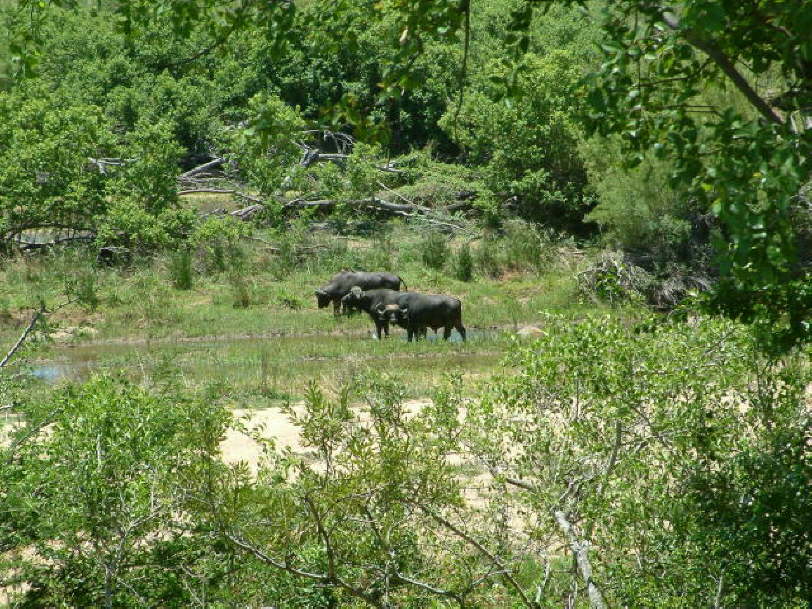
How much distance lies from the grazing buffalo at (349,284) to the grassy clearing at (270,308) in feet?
1.61

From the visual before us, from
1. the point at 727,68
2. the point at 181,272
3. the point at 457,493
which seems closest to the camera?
the point at 727,68

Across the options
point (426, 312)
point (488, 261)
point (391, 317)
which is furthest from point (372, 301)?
point (488, 261)

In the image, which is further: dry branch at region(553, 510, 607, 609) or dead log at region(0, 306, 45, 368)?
dead log at region(0, 306, 45, 368)

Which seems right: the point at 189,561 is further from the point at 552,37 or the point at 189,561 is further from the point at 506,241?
the point at 552,37

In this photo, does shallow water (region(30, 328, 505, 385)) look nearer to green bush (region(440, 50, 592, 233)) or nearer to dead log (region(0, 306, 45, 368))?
green bush (region(440, 50, 592, 233))

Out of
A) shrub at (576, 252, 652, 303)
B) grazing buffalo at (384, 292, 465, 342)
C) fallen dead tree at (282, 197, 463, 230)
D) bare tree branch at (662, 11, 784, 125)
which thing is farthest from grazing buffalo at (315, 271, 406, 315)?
bare tree branch at (662, 11, 784, 125)

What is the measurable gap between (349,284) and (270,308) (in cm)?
188

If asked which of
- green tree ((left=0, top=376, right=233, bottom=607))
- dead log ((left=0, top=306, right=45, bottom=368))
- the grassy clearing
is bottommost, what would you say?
the grassy clearing

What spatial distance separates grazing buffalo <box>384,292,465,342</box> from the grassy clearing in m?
0.44

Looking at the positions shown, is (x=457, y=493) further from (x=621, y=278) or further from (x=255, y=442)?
(x=621, y=278)

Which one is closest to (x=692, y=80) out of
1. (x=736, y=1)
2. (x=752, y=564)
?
(x=736, y=1)

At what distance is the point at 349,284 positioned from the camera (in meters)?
24.4

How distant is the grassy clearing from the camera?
1727 centimetres

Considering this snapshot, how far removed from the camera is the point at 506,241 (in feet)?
91.3
